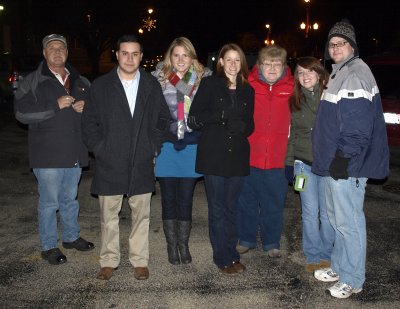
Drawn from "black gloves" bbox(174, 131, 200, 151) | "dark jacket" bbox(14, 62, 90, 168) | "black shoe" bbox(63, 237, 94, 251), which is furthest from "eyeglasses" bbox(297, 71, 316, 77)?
"black shoe" bbox(63, 237, 94, 251)

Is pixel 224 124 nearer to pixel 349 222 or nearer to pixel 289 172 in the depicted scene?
pixel 289 172

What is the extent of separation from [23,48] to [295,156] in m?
37.7

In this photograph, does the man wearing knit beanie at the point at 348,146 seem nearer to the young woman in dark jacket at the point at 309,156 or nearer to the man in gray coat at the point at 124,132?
the young woman in dark jacket at the point at 309,156

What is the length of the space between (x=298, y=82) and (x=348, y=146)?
1024 millimetres

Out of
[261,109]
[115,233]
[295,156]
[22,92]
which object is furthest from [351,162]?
[22,92]

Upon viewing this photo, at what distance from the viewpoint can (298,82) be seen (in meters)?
4.55

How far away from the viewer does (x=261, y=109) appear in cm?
470

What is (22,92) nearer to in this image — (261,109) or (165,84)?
(165,84)

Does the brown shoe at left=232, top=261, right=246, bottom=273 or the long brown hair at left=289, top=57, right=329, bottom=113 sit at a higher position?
the long brown hair at left=289, top=57, right=329, bottom=113

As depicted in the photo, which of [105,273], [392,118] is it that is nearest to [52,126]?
[105,273]

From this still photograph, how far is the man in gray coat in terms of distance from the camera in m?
4.19

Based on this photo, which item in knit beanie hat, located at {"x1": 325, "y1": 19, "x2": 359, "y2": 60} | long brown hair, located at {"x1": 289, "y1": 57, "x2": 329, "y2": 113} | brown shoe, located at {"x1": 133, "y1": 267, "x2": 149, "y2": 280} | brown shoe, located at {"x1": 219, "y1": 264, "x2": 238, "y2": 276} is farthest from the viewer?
brown shoe, located at {"x1": 219, "y1": 264, "x2": 238, "y2": 276}

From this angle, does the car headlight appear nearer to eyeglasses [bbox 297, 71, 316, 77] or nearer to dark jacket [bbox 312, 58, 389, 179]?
eyeglasses [bbox 297, 71, 316, 77]

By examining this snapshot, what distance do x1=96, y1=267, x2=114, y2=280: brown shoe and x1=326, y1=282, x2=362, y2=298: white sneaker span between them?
2.05m
